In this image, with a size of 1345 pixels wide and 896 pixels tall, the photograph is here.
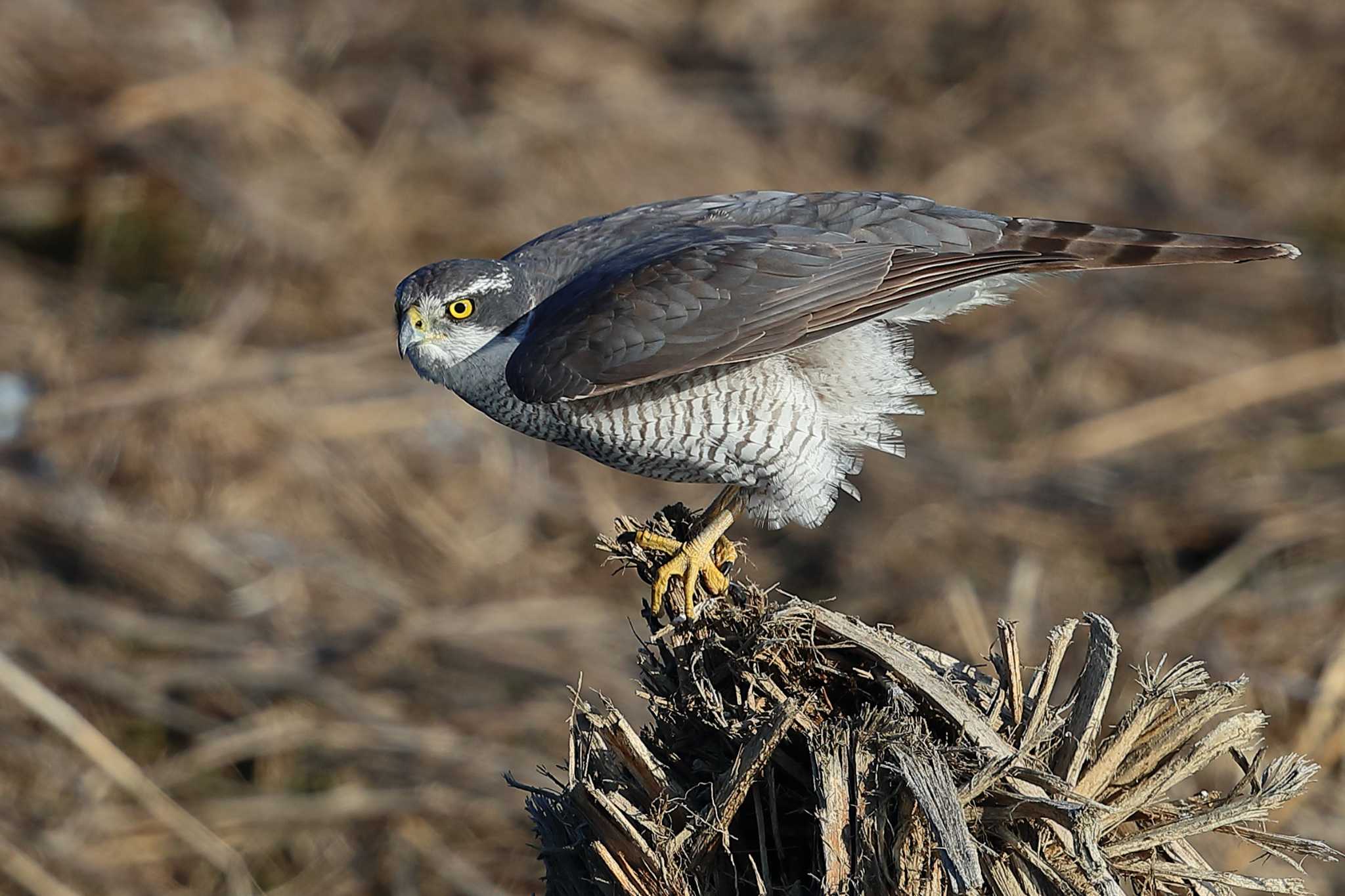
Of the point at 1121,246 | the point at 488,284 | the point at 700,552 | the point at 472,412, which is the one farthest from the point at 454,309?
the point at 472,412

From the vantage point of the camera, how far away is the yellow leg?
112 inches

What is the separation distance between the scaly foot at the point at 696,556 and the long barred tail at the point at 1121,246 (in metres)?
0.85

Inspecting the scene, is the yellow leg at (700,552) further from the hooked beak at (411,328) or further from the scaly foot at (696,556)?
the hooked beak at (411,328)

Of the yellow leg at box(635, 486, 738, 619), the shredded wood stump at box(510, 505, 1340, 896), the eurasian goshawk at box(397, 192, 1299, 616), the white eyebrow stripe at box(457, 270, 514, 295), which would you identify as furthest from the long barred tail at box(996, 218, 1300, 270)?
the white eyebrow stripe at box(457, 270, 514, 295)

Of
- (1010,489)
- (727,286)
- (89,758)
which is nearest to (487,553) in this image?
(89,758)

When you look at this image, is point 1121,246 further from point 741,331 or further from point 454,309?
point 454,309

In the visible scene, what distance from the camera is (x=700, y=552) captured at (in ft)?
9.79

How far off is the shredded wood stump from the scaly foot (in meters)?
0.56

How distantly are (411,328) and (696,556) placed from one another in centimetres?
86

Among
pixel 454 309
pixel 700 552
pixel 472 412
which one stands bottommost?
pixel 472 412

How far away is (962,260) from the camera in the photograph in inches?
114

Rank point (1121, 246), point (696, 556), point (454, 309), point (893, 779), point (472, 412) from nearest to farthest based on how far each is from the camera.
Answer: point (893, 779), point (1121, 246), point (696, 556), point (454, 309), point (472, 412)

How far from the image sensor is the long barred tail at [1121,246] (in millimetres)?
2729

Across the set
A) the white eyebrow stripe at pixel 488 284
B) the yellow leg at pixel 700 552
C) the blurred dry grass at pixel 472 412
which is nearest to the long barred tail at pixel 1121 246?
the yellow leg at pixel 700 552
